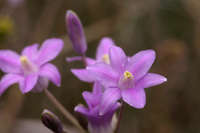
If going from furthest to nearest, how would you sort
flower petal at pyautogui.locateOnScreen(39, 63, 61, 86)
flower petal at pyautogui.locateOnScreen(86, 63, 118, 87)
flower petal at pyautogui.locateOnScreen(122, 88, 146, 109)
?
flower petal at pyautogui.locateOnScreen(39, 63, 61, 86)
flower petal at pyautogui.locateOnScreen(86, 63, 118, 87)
flower petal at pyautogui.locateOnScreen(122, 88, 146, 109)

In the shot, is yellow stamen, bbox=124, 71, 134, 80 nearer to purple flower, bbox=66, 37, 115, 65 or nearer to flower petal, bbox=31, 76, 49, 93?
purple flower, bbox=66, 37, 115, 65

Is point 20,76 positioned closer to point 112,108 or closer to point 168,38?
point 112,108

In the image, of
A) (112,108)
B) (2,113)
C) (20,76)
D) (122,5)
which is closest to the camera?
(112,108)

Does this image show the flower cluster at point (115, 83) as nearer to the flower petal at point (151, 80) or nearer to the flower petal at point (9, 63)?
the flower petal at point (151, 80)

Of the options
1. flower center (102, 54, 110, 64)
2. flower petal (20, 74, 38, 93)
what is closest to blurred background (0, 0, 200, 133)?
flower center (102, 54, 110, 64)

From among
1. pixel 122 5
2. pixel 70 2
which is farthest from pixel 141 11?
pixel 70 2

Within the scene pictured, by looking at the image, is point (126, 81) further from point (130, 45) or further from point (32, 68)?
point (130, 45)
